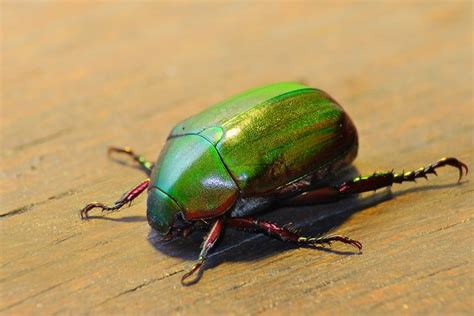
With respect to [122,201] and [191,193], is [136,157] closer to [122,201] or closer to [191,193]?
[122,201]

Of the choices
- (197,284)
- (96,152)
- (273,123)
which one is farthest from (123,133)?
(197,284)

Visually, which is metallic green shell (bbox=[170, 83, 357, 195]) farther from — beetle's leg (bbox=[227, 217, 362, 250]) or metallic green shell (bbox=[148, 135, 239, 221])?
beetle's leg (bbox=[227, 217, 362, 250])

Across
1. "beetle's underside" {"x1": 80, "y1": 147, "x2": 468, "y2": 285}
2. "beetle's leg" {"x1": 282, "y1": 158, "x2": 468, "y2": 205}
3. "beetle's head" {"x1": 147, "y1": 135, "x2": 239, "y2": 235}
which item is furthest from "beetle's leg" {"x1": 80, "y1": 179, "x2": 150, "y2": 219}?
"beetle's leg" {"x1": 282, "y1": 158, "x2": 468, "y2": 205}

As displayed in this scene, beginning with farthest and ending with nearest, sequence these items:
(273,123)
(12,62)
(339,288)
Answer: (12,62) → (273,123) → (339,288)

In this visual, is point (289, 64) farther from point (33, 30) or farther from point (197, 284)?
point (197, 284)

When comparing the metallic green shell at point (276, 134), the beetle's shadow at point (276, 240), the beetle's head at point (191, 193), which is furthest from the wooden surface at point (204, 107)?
the metallic green shell at point (276, 134)

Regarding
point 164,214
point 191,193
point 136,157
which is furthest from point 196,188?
point 136,157

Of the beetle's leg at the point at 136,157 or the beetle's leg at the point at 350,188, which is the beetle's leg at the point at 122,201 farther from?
the beetle's leg at the point at 350,188
